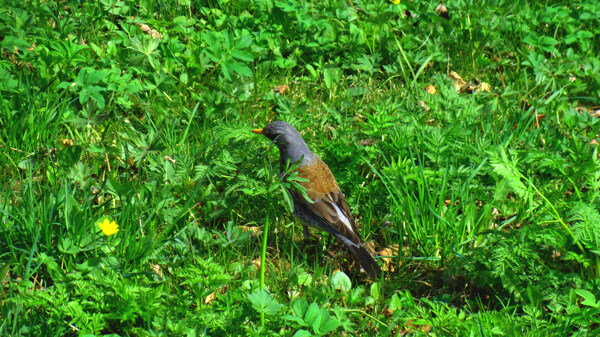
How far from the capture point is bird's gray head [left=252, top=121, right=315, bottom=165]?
471 centimetres

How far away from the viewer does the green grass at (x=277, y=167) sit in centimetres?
351

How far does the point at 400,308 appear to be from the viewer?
3.85 meters

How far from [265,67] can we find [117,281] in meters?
2.90

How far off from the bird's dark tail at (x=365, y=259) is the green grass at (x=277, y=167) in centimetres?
13

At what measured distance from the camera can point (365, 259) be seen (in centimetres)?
415

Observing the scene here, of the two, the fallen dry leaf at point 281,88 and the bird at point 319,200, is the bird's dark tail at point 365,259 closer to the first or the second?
the bird at point 319,200

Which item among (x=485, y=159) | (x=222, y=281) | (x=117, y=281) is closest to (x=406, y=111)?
(x=485, y=159)

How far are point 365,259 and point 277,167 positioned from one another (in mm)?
840

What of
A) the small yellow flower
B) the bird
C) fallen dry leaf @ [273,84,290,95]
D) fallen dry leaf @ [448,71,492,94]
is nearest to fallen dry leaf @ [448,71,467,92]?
fallen dry leaf @ [448,71,492,94]

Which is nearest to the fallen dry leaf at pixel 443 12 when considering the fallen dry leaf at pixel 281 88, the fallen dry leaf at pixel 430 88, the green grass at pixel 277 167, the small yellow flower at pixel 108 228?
the green grass at pixel 277 167

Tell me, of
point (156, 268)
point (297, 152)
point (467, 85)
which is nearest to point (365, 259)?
point (297, 152)

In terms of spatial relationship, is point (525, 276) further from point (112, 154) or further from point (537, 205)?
point (112, 154)

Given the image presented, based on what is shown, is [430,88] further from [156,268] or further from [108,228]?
[108,228]

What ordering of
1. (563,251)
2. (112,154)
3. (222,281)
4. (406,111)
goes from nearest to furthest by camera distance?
(222,281) < (563,251) < (112,154) < (406,111)
